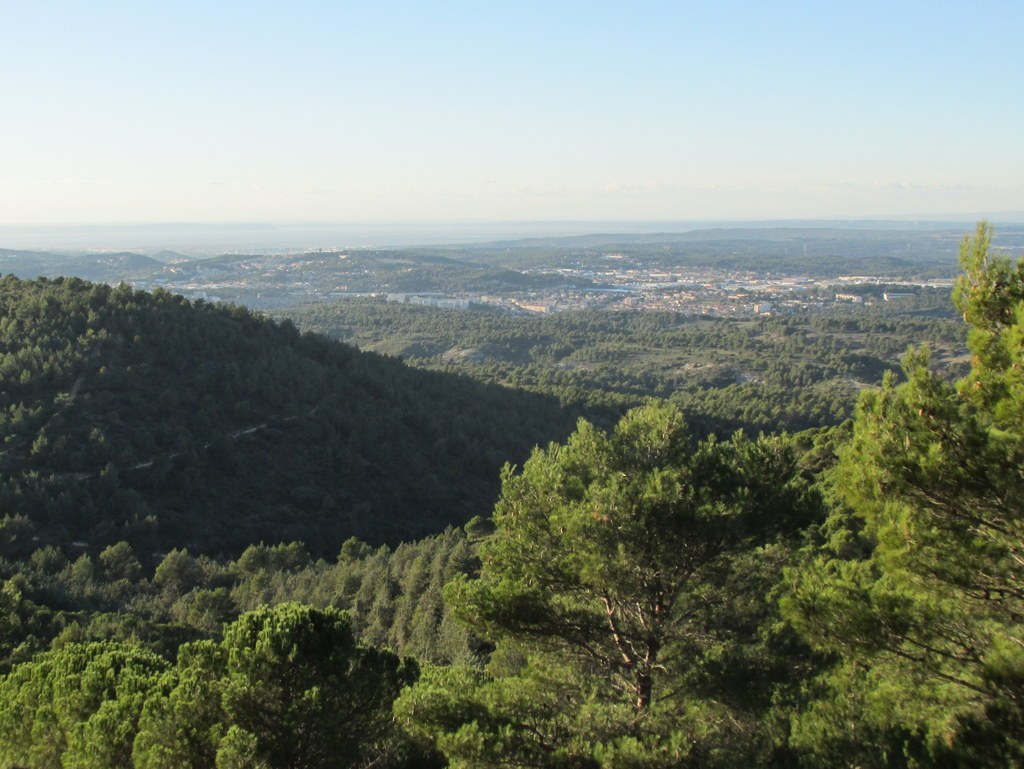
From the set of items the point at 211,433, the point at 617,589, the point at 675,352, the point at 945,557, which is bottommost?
the point at 675,352

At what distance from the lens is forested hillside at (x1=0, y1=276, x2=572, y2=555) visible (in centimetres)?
2841

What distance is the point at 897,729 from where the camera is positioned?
5.90 meters

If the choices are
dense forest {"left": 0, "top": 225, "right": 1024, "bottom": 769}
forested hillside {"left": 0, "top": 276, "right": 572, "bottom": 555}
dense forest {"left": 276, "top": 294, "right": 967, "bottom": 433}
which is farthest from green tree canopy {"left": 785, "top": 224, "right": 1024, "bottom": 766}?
dense forest {"left": 276, "top": 294, "right": 967, "bottom": 433}

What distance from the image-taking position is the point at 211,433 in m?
33.8

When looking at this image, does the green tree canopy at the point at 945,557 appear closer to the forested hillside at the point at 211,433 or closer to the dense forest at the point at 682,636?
the dense forest at the point at 682,636

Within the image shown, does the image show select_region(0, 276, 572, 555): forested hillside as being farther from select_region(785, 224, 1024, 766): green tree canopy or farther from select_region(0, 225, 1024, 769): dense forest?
select_region(785, 224, 1024, 766): green tree canopy

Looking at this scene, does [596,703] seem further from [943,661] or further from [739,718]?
[943,661]

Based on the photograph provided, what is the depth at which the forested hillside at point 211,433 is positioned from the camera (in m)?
28.4

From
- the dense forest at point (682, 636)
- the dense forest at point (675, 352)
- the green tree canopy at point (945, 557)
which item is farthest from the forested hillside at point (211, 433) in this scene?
the green tree canopy at point (945, 557)

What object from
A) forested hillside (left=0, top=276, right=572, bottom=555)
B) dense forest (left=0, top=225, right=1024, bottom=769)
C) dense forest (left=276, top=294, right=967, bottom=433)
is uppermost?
dense forest (left=0, top=225, right=1024, bottom=769)

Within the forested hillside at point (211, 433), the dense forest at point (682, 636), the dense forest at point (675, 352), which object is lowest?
the dense forest at point (675, 352)

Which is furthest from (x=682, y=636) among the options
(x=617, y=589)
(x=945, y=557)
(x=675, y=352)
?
(x=675, y=352)

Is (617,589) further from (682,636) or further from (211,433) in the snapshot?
(211,433)

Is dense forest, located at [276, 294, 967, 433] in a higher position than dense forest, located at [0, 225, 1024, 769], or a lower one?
lower
